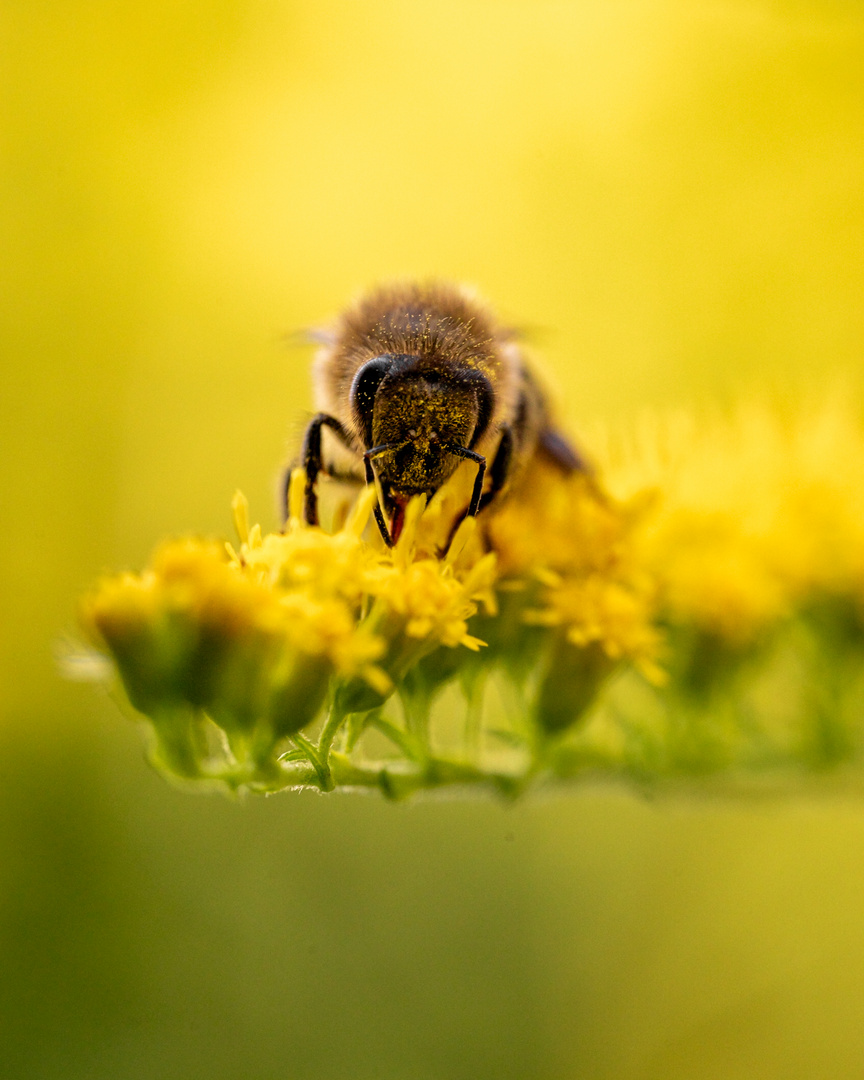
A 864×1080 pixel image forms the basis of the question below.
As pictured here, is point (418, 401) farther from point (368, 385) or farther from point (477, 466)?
point (477, 466)

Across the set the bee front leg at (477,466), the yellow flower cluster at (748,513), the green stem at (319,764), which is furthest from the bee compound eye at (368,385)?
the yellow flower cluster at (748,513)

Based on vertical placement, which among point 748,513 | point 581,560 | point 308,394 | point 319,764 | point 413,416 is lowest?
point 319,764

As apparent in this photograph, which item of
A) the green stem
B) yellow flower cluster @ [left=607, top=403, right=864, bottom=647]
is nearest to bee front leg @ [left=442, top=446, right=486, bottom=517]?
the green stem

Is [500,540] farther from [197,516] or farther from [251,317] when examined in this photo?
[251,317]

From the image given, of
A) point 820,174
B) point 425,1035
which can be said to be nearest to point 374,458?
point 425,1035

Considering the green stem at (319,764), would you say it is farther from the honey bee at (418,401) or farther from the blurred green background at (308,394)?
the blurred green background at (308,394)

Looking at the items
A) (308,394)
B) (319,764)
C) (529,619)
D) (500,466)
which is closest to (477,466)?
(500,466)
